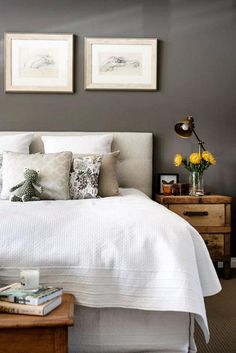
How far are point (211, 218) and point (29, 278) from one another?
2.23 meters

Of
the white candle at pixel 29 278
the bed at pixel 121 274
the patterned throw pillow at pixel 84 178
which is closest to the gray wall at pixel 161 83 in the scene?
the patterned throw pillow at pixel 84 178

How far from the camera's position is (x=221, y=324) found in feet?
8.36

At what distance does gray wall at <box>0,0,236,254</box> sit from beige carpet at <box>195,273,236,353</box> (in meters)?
1.30

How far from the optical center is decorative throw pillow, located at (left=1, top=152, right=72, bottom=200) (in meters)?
3.00

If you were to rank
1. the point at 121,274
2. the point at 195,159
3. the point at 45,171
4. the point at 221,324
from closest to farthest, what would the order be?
the point at 121,274, the point at 221,324, the point at 45,171, the point at 195,159

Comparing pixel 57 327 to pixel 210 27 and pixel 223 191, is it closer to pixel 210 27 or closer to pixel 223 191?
pixel 223 191

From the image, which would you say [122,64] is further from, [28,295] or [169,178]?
[28,295]

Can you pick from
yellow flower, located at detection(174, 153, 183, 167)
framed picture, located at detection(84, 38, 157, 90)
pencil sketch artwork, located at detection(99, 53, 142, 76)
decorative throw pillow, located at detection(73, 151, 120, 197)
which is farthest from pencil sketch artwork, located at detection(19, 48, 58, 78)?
yellow flower, located at detection(174, 153, 183, 167)

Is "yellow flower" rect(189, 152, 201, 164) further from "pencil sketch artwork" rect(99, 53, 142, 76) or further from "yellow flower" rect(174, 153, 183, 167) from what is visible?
"pencil sketch artwork" rect(99, 53, 142, 76)

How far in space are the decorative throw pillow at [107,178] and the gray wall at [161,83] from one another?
767mm

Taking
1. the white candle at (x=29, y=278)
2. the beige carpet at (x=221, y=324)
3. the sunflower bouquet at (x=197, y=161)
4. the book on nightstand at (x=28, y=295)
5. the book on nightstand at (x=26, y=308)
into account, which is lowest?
the beige carpet at (x=221, y=324)

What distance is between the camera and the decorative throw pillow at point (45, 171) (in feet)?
9.84

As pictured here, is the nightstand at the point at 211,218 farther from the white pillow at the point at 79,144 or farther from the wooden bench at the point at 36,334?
the wooden bench at the point at 36,334

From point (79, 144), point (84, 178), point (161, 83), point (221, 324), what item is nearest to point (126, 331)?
point (221, 324)
